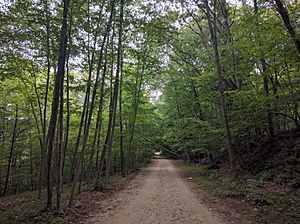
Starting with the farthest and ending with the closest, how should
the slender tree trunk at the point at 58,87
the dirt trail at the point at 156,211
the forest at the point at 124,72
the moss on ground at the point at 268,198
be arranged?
the forest at the point at 124,72 < the slender tree trunk at the point at 58,87 < the dirt trail at the point at 156,211 < the moss on ground at the point at 268,198

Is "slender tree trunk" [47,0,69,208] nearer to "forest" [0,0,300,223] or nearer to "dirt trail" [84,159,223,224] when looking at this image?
"forest" [0,0,300,223]

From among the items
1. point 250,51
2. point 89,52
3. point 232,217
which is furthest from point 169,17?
point 232,217

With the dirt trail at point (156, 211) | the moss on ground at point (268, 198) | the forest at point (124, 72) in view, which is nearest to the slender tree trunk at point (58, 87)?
the forest at point (124, 72)

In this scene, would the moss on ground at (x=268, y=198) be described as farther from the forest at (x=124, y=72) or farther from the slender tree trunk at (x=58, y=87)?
the slender tree trunk at (x=58, y=87)

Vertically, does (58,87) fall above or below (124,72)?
below

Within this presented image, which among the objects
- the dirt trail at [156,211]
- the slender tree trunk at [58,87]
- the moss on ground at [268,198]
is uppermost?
the slender tree trunk at [58,87]

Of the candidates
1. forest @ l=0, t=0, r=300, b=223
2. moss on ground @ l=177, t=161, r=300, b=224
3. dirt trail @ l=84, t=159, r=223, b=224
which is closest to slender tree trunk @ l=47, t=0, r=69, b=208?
forest @ l=0, t=0, r=300, b=223

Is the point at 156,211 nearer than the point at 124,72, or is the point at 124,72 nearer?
the point at 156,211

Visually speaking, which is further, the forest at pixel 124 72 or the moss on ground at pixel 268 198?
the forest at pixel 124 72

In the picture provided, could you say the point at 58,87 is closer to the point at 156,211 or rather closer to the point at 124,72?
the point at 156,211

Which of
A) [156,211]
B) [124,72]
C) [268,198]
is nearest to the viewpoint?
[156,211]

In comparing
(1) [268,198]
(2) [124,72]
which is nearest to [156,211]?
(1) [268,198]

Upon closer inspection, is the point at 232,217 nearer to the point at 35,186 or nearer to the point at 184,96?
the point at 184,96

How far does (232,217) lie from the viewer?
5500 mm
